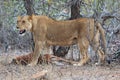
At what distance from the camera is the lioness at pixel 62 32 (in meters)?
9.66

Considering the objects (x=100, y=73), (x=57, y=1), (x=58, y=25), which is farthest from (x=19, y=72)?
(x=57, y=1)

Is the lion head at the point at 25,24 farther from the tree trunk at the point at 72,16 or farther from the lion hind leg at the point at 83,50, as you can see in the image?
the lion hind leg at the point at 83,50

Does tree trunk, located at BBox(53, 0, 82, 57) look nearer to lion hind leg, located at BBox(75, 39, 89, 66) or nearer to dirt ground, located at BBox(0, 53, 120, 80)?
lion hind leg, located at BBox(75, 39, 89, 66)

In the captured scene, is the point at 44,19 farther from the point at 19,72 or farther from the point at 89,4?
the point at 19,72

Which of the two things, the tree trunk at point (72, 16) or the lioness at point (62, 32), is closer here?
the lioness at point (62, 32)

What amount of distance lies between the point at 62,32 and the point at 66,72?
171cm

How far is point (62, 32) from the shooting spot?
9891 millimetres

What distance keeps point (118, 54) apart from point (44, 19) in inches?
71.9

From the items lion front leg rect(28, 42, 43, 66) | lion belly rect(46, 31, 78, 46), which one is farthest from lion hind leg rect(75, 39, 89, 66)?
lion front leg rect(28, 42, 43, 66)

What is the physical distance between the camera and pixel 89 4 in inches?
423

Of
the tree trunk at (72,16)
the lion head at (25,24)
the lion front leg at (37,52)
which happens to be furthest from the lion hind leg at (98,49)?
the lion head at (25,24)

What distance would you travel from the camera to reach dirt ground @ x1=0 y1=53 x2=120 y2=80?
7.59 meters

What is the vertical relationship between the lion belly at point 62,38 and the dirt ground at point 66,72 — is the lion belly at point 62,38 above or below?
above

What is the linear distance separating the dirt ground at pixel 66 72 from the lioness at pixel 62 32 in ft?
1.68
